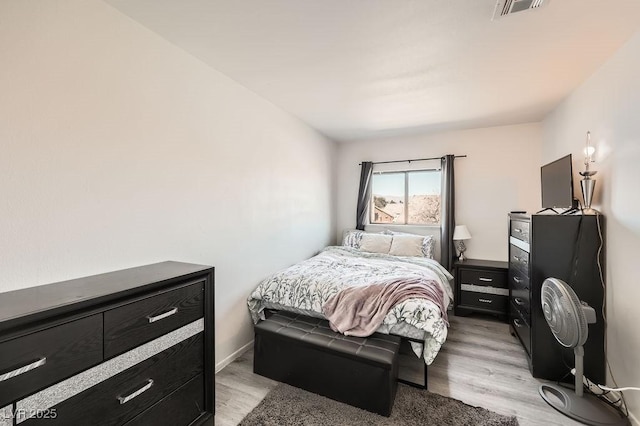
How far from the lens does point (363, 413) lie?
183 cm

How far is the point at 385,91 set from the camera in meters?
2.64

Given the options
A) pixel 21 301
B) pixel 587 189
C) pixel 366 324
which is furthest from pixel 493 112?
pixel 21 301

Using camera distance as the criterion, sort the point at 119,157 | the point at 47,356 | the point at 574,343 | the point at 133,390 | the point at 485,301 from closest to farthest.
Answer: the point at 47,356 < the point at 133,390 < the point at 119,157 < the point at 574,343 < the point at 485,301

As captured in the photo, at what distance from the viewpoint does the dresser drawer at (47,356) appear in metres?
0.88

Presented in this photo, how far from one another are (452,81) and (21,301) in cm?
310

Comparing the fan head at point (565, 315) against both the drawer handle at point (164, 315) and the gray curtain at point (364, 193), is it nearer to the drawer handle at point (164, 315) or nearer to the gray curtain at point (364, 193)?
the drawer handle at point (164, 315)

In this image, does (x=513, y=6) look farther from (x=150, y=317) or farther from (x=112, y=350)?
(x=112, y=350)

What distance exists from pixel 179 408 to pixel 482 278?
3.44 metres

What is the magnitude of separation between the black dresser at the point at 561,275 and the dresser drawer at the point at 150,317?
2567mm

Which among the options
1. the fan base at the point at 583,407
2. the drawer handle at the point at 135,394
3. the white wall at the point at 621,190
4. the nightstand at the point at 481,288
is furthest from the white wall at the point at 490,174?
the drawer handle at the point at 135,394

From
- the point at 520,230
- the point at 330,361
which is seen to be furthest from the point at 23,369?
the point at 520,230

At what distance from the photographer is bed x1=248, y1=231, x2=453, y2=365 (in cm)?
206

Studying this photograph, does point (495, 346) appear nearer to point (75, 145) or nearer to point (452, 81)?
point (452, 81)

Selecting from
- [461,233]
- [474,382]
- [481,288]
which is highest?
[461,233]
